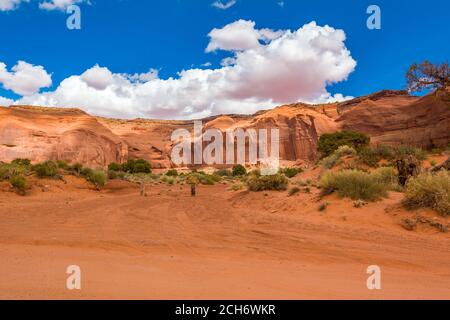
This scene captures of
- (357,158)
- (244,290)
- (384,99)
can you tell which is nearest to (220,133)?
(384,99)

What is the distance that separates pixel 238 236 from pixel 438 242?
423cm

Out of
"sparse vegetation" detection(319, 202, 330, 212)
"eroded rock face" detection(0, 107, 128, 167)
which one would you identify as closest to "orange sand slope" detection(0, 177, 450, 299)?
"sparse vegetation" detection(319, 202, 330, 212)

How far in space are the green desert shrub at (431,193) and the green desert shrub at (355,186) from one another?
1924 millimetres

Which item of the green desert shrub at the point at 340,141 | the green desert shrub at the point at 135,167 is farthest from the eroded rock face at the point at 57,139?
the green desert shrub at the point at 340,141

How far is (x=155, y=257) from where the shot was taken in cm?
606

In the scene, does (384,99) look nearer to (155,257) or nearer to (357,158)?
(357,158)

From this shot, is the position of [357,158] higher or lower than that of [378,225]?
higher

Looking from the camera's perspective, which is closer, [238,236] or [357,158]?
[238,236]

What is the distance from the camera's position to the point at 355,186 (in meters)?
12.2

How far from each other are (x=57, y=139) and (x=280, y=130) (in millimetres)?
41906

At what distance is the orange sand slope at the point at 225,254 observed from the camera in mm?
4008

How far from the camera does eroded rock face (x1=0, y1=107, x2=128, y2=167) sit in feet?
190

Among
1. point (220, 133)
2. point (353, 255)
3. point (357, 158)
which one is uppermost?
point (220, 133)
